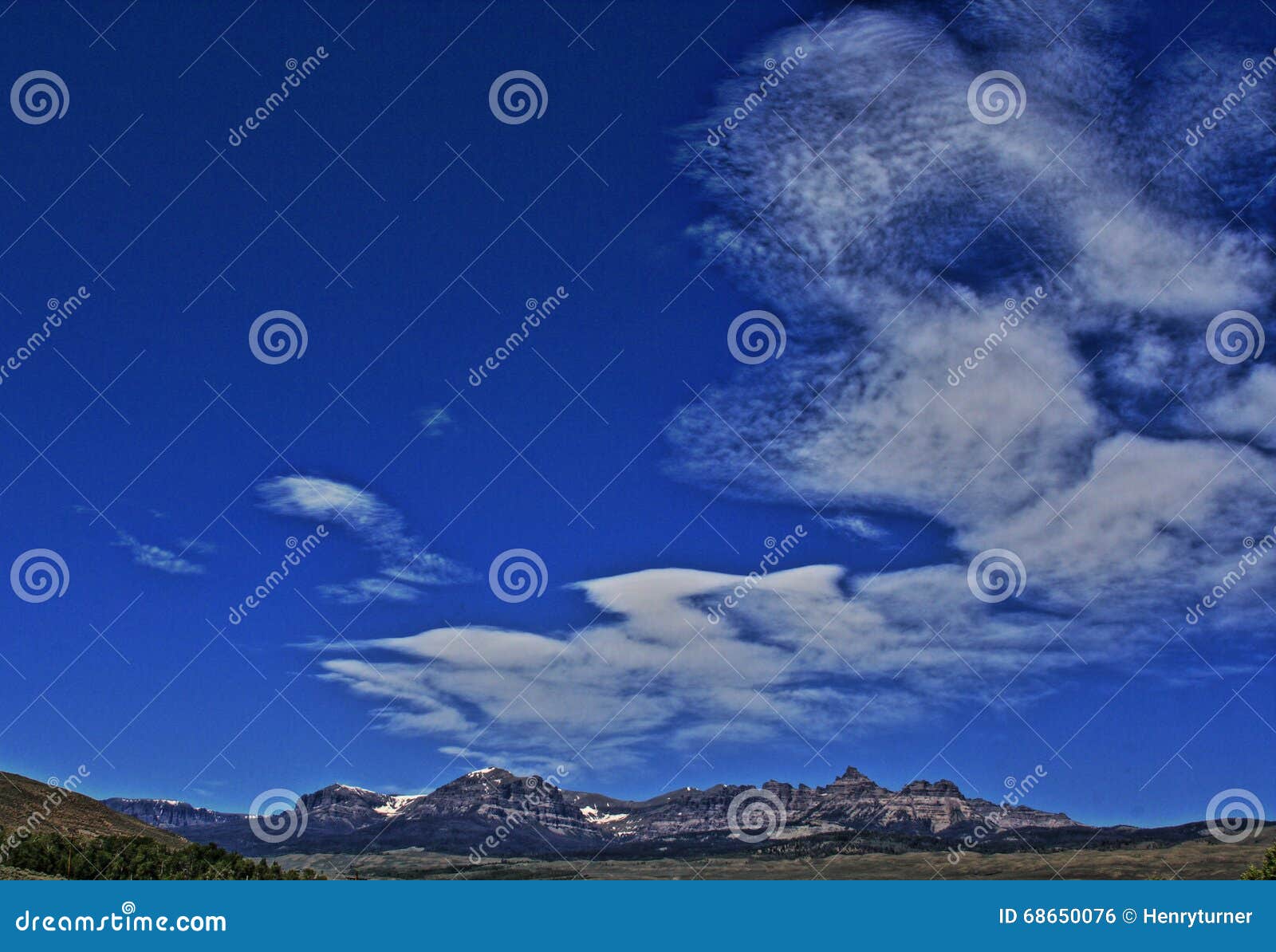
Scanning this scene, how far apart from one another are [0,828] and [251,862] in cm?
3745
